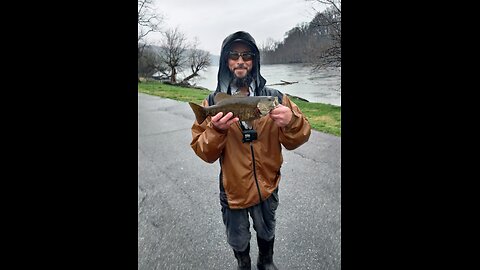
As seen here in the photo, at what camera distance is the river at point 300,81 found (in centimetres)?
136

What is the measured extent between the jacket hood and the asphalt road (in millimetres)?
1133

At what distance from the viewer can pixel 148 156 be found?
12.3ft

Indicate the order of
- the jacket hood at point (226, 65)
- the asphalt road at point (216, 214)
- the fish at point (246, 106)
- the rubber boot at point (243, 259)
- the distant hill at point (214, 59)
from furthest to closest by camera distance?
the asphalt road at point (216, 214) → the rubber boot at point (243, 259) → the distant hill at point (214, 59) → the jacket hood at point (226, 65) → the fish at point (246, 106)

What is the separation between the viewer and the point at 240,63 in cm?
121

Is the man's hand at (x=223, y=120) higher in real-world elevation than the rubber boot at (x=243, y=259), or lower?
higher

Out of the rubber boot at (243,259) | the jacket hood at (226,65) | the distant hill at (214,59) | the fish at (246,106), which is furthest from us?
the rubber boot at (243,259)

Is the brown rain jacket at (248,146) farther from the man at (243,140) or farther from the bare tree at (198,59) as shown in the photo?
the bare tree at (198,59)

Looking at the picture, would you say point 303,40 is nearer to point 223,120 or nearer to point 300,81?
point 300,81

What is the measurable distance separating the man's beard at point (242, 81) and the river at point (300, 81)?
4.0 inches

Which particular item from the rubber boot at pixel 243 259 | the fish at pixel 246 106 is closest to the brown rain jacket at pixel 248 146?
the fish at pixel 246 106

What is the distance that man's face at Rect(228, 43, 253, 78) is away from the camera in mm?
1203
